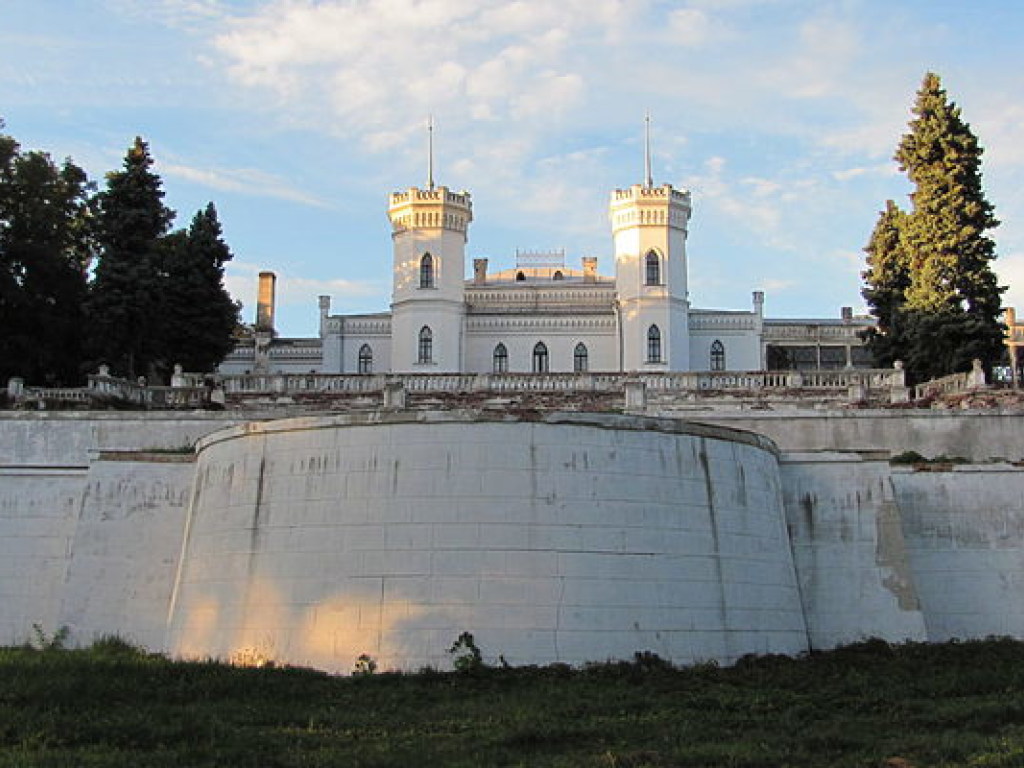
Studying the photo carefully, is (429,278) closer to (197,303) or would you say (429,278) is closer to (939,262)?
(197,303)

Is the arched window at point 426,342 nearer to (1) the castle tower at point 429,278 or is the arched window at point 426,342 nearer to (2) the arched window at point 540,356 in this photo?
(1) the castle tower at point 429,278

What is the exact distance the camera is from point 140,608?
70.4ft

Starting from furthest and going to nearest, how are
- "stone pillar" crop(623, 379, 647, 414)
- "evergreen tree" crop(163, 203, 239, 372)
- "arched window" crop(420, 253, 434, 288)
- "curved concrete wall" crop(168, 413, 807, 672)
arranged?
"arched window" crop(420, 253, 434, 288) < "evergreen tree" crop(163, 203, 239, 372) < "stone pillar" crop(623, 379, 647, 414) < "curved concrete wall" crop(168, 413, 807, 672)

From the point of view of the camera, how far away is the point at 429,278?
201 feet

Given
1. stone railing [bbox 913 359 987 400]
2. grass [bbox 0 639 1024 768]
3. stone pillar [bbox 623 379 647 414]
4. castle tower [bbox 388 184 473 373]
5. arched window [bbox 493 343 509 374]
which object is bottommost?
grass [bbox 0 639 1024 768]

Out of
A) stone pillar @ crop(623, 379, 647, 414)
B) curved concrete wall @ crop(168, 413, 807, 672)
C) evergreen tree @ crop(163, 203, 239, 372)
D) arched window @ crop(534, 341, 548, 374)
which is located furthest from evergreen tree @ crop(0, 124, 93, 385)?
arched window @ crop(534, 341, 548, 374)

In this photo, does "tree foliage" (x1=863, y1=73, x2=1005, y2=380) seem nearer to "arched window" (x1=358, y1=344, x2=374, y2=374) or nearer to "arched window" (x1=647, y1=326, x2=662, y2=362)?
"arched window" (x1=647, y1=326, x2=662, y2=362)

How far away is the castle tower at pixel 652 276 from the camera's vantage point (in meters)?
61.2

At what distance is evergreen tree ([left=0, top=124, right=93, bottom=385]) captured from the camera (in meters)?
40.3

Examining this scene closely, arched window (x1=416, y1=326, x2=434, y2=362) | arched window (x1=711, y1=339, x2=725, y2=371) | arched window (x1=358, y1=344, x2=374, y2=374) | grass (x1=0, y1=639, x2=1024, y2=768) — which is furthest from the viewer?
arched window (x1=358, y1=344, x2=374, y2=374)

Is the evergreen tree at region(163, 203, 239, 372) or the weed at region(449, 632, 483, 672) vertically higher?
the evergreen tree at region(163, 203, 239, 372)

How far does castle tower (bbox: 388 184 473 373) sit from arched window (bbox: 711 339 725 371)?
12.4 metres

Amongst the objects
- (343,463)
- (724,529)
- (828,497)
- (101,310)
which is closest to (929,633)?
(828,497)

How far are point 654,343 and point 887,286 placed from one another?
19654mm
